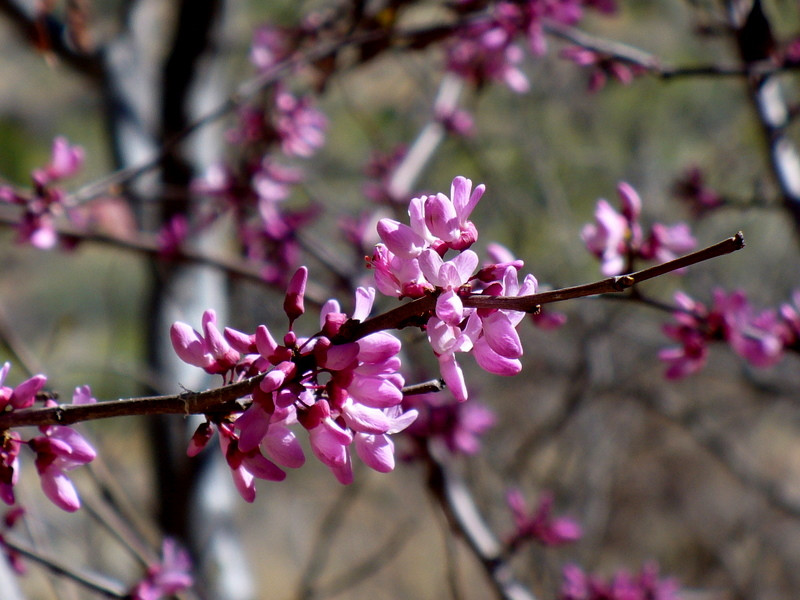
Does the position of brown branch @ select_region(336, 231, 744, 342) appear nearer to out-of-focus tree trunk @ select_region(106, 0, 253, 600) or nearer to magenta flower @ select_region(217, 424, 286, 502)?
magenta flower @ select_region(217, 424, 286, 502)

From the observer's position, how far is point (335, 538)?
4809mm

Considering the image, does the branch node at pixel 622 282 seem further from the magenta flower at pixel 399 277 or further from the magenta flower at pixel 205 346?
the magenta flower at pixel 205 346

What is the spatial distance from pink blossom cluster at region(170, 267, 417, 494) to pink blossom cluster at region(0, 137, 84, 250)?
91 centimetres

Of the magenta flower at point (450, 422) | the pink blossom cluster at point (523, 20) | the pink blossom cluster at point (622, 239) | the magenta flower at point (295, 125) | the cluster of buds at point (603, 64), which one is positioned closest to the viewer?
the pink blossom cluster at point (622, 239)

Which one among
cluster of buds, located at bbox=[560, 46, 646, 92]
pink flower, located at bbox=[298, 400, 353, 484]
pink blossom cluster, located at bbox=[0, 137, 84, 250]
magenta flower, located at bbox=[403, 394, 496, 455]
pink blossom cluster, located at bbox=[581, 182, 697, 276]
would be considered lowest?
magenta flower, located at bbox=[403, 394, 496, 455]

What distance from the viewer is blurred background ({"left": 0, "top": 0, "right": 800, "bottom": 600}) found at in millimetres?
3494

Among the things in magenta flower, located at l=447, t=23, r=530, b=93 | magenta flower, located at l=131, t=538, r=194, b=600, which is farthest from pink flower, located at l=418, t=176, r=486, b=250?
magenta flower, located at l=447, t=23, r=530, b=93

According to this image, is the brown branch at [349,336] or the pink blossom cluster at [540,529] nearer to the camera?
the brown branch at [349,336]

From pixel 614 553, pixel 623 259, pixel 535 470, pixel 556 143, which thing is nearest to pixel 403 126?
pixel 556 143

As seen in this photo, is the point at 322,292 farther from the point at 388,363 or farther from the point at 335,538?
the point at 335,538

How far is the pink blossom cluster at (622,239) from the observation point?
1.20 m

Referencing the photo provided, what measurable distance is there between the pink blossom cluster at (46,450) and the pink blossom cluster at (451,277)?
38 centimetres

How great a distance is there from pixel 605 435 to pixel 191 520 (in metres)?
2.16

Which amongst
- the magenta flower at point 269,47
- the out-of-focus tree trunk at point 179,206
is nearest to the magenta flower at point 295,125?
the magenta flower at point 269,47
